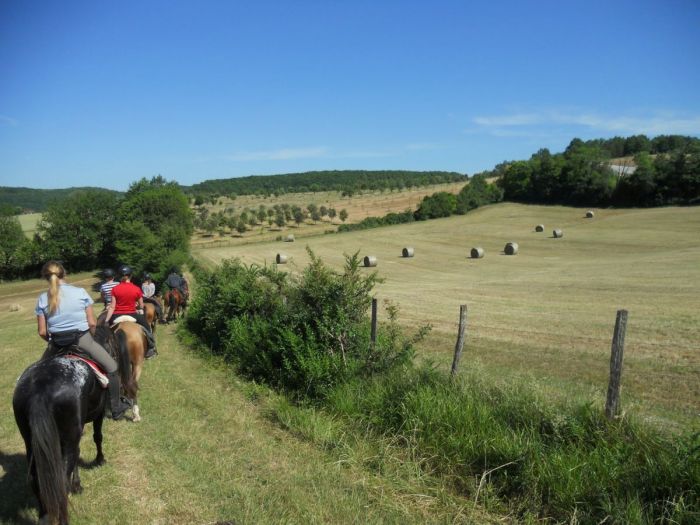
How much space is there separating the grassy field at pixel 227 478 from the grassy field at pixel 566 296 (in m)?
2.45

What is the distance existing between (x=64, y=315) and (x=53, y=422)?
1405mm

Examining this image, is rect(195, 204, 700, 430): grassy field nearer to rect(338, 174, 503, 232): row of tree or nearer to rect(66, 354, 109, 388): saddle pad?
rect(66, 354, 109, 388): saddle pad

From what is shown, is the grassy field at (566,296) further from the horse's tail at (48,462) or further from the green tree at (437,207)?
the green tree at (437,207)

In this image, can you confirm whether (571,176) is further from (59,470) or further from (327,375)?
(59,470)

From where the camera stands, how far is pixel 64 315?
18.4ft

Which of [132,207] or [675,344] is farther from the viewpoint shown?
[132,207]

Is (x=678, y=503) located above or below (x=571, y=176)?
below

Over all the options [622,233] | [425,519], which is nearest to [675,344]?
[425,519]

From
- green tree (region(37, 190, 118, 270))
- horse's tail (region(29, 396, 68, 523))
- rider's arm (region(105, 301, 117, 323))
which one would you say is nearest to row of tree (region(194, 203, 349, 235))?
green tree (region(37, 190, 118, 270))

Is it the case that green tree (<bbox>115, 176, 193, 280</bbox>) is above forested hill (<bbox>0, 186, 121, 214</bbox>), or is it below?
below

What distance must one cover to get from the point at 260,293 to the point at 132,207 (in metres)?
50.0

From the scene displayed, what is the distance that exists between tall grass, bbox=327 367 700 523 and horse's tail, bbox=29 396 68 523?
363cm

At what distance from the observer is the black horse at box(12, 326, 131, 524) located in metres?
4.51

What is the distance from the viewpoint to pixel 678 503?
165 inches
